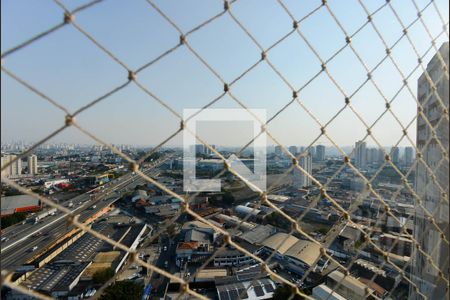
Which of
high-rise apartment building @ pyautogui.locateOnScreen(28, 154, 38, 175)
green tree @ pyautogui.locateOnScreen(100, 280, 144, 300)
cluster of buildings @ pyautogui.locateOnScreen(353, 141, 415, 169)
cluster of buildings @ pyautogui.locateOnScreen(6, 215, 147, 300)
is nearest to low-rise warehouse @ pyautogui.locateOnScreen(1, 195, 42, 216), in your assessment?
high-rise apartment building @ pyautogui.locateOnScreen(28, 154, 38, 175)

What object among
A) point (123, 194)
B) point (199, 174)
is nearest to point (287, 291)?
point (199, 174)

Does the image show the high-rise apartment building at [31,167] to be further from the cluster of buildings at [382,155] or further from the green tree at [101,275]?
the cluster of buildings at [382,155]

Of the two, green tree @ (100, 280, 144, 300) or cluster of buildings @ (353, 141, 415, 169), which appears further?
green tree @ (100, 280, 144, 300)

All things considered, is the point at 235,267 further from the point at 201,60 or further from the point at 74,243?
the point at 201,60

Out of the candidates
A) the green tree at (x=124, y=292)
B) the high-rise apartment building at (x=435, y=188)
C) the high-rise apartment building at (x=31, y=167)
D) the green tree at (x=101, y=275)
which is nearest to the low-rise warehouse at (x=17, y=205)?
the high-rise apartment building at (x=31, y=167)

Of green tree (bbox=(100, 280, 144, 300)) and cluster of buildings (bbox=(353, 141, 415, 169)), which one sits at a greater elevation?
cluster of buildings (bbox=(353, 141, 415, 169))

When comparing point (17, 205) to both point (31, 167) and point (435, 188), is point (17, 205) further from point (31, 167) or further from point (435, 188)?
point (435, 188)

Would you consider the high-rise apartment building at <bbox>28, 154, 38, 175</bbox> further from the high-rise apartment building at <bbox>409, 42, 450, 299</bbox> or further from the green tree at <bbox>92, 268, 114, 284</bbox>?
the high-rise apartment building at <bbox>409, 42, 450, 299</bbox>

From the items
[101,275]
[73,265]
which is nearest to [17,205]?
[73,265]
